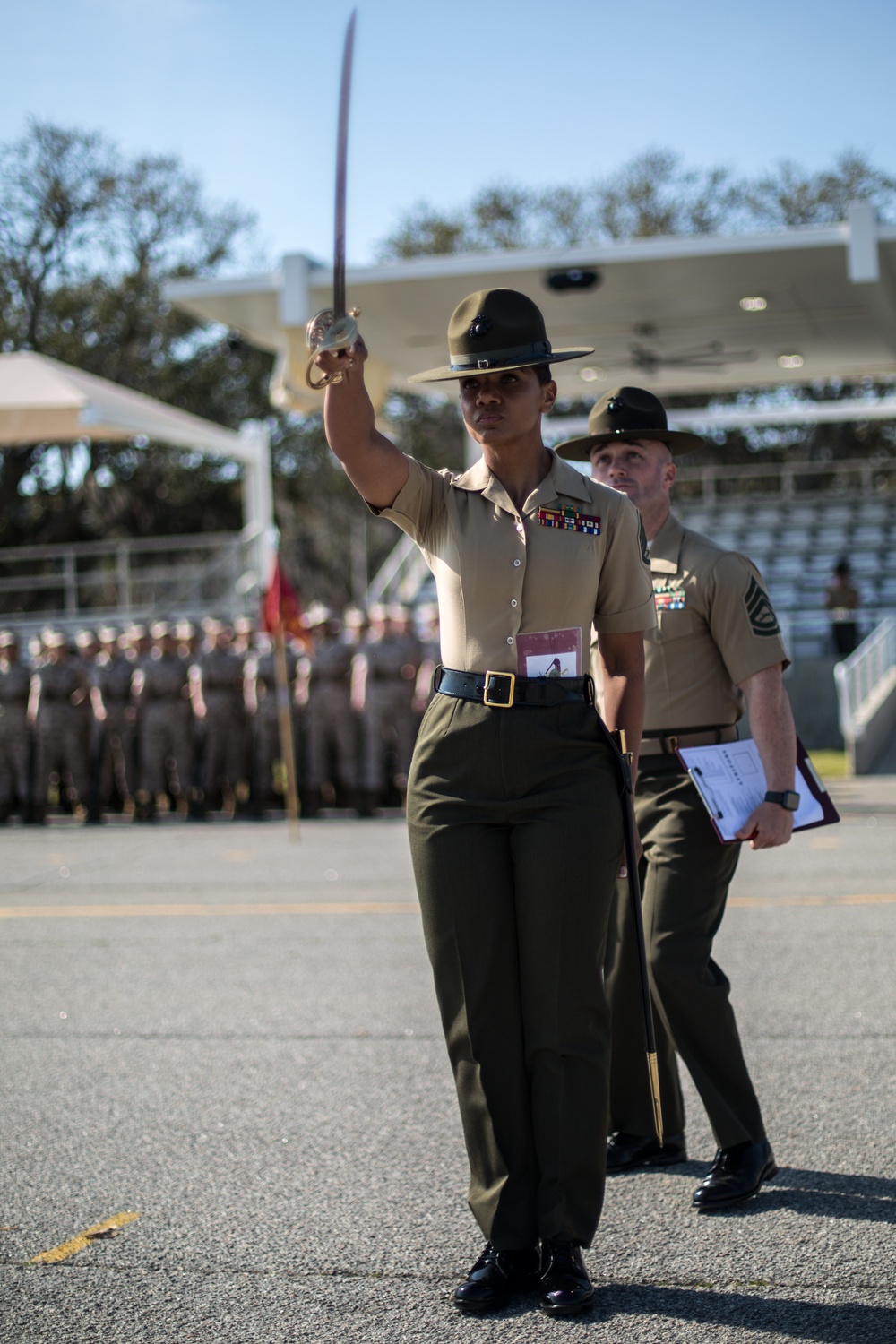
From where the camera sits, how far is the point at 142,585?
2125cm

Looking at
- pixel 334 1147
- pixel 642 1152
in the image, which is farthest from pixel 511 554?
pixel 334 1147

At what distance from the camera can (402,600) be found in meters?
23.3

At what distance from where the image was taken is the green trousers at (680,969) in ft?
13.1

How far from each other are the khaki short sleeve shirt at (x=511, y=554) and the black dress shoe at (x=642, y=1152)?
162 centimetres

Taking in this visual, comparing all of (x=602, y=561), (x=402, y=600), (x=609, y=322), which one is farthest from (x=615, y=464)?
(x=402, y=600)

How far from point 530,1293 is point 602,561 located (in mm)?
1704

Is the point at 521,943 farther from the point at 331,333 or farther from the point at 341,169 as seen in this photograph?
the point at 341,169

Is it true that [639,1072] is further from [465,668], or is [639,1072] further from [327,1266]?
[465,668]

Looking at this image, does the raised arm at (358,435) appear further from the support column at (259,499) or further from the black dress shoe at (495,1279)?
the support column at (259,499)

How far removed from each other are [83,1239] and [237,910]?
4.90 m

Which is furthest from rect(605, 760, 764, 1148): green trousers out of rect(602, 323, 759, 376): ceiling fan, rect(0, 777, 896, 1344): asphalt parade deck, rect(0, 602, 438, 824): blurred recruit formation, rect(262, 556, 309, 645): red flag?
rect(602, 323, 759, 376): ceiling fan


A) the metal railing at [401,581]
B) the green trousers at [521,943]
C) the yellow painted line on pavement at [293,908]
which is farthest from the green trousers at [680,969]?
the metal railing at [401,581]

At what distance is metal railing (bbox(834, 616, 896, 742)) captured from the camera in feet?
49.8

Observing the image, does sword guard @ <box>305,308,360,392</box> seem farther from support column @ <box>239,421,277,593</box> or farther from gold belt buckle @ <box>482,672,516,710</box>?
support column @ <box>239,421,277,593</box>
